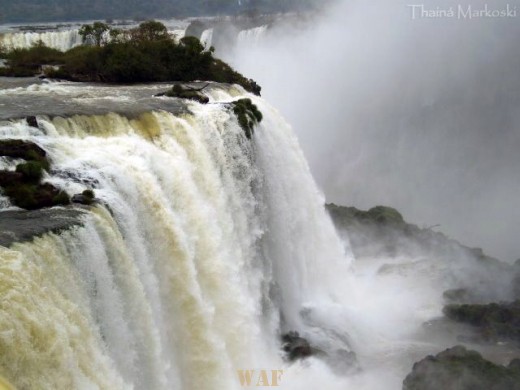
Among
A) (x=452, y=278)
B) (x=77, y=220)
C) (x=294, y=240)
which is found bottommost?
(x=452, y=278)

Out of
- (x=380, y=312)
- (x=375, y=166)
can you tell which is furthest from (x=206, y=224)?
(x=375, y=166)

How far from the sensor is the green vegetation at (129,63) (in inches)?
814

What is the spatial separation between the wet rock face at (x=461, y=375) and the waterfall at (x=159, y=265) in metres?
2.95

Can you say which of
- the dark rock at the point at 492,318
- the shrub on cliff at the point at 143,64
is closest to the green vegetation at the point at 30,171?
the shrub on cliff at the point at 143,64

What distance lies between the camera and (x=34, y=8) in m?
84.8

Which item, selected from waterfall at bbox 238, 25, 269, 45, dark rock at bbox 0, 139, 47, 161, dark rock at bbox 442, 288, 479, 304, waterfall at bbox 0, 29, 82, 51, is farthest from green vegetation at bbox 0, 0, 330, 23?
dark rock at bbox 0, 139, 47, 161

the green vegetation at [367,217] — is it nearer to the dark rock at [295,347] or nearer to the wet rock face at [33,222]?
the dark rock at [295,347]

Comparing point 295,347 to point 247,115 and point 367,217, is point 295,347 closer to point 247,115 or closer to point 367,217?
point 247,115

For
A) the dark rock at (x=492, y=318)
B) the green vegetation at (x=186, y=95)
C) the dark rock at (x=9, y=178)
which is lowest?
the dark rock at (x=492, y=318)

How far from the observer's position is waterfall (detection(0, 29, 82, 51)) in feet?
111

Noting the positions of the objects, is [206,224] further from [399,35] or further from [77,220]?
[399,35]

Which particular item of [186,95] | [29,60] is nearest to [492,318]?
[186,95]

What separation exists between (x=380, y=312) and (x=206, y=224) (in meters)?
9.26

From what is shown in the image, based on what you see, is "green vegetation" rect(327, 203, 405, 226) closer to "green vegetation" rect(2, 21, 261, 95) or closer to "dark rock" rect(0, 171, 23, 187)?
"green vegetation" rect(2, 21, 261, 95)
